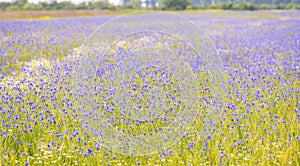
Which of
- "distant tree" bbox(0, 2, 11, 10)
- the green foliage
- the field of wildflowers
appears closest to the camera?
the field of wildflowers

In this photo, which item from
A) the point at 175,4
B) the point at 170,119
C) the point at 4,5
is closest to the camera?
the point at 170,119

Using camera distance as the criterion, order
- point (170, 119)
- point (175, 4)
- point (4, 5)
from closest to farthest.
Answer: point (170, 119) < point (4, 5) < point (175, 4)

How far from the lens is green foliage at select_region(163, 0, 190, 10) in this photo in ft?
156

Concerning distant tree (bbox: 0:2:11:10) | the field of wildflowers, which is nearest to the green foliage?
distant tree (bbox: 0:2:11:10)

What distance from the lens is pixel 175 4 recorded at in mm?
49250

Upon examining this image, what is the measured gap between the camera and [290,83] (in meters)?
6.07

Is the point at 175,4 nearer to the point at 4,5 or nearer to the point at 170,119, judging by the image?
the point at 4,5

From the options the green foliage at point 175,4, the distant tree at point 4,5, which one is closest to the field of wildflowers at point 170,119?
the distant tree at point 4,5

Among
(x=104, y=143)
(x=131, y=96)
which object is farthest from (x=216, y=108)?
(x=104, y=143)

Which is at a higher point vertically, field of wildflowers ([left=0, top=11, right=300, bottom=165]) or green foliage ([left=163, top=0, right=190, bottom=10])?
field of wildflowers ([left=0, top=11, right=300, bottom=165])

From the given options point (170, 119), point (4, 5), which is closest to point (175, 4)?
Result: point (4, 5)

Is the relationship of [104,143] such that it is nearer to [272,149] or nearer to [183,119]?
[183,119]

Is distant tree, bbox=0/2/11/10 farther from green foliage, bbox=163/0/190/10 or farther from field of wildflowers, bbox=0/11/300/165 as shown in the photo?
field of wildflowers, bbox=0/11/300/165

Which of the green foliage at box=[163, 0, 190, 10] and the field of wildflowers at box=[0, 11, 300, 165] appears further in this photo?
the green foliage at box=[163, 0, 190, 10]
